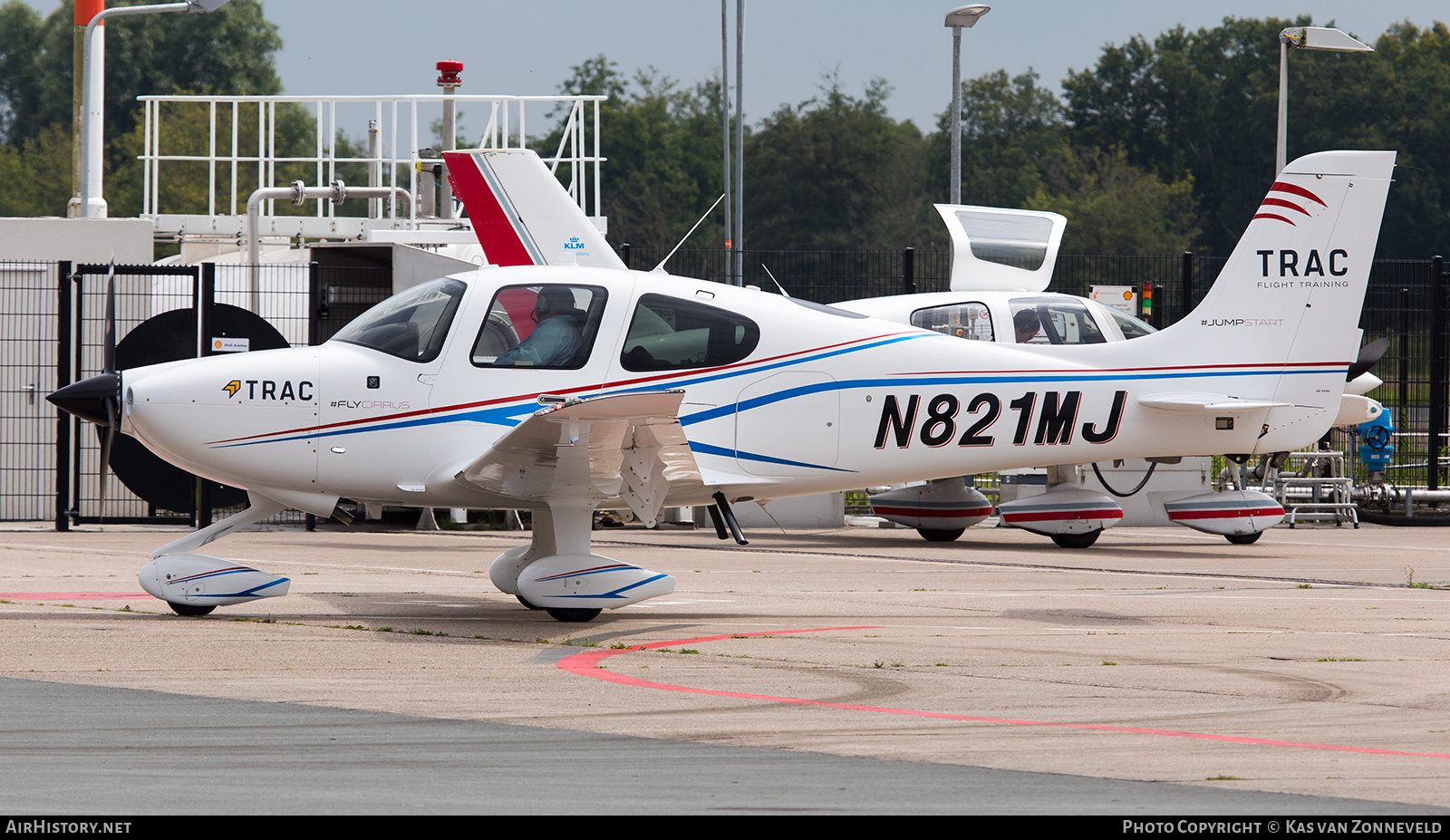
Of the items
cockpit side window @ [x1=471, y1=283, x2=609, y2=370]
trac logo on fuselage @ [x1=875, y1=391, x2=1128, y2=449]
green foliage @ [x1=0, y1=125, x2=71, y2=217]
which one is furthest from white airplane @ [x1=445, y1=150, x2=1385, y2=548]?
green foliage @ [x1=0, y1=125, x2=71, y2=217]

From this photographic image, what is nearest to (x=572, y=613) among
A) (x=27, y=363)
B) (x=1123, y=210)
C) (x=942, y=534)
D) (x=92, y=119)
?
(x=942, y=534)

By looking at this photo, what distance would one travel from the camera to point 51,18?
83.0m

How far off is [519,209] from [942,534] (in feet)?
19.3

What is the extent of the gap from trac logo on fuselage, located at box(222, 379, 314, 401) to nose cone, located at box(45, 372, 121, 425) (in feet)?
2.31

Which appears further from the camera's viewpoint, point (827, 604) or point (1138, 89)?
point (1138, 89)

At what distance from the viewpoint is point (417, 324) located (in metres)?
9.38

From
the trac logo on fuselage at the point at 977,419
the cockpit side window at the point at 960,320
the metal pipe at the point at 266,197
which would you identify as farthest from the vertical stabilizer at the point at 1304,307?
the metal pipe at the point at 266,197

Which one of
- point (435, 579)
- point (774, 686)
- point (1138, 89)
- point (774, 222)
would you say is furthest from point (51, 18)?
point (774, 686)

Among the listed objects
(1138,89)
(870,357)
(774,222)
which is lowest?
(870,357)

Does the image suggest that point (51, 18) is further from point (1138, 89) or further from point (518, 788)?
point (518, 788)

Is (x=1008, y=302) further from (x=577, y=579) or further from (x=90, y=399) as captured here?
(x=90, y=399)

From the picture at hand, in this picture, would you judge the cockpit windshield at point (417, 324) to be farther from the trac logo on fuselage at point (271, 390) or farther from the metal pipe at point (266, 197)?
the metal pipe at point (266, 197)

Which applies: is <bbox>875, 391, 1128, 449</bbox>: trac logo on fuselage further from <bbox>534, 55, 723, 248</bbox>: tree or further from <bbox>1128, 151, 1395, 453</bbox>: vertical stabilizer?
<bbox>534, 55, 723, 248</bbox>: tree
